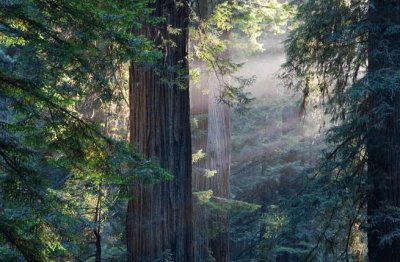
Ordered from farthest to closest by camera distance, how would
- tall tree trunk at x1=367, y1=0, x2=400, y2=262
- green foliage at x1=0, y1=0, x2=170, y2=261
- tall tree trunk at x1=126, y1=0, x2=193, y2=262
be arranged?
tall tree trunk at x1=367, y1=0, x2=400, y2=262, tall tree trunk at x1=126, y1=0, x2=193, y2=262, green foliage at x1=0, y1=0, x2=170, y2=261

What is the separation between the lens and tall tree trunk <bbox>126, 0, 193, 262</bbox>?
6.69 metres

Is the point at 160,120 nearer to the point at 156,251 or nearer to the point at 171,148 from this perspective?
the point at 171,148

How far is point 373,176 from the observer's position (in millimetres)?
7484

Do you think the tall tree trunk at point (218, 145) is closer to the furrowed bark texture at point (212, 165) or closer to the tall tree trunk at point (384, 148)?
the furrowed bark texture at point (212, 165)

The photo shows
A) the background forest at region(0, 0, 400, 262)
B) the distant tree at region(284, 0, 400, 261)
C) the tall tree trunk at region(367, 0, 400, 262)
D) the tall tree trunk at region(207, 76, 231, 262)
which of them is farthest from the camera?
the tall tree trunk at region(207, 76, 231, 262)

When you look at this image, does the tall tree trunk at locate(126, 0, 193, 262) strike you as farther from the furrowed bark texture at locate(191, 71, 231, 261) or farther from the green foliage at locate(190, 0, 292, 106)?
the furrowed bark texture at locate(191, 71, 231, 261)

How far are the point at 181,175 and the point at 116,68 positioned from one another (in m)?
1.69

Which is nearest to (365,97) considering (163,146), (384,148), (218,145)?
(384,148)

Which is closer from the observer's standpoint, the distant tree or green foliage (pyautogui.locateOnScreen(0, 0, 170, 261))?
green foliage (pyautogui.locateOnScreen(0, 0, 170, 261))

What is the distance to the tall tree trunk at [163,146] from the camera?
6.69 metres

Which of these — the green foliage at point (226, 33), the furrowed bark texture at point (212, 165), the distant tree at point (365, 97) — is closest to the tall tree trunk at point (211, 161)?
the furrowed bark texture at point (212, 165)

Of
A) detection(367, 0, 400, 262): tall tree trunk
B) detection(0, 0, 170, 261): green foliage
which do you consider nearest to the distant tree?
detection(367, 0, 400, 262): tall tree trunk

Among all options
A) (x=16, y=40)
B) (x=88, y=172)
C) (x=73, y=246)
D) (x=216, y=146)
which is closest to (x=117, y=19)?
(x=16, y=40)

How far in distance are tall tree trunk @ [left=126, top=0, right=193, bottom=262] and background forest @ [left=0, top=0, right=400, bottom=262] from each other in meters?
0.02
